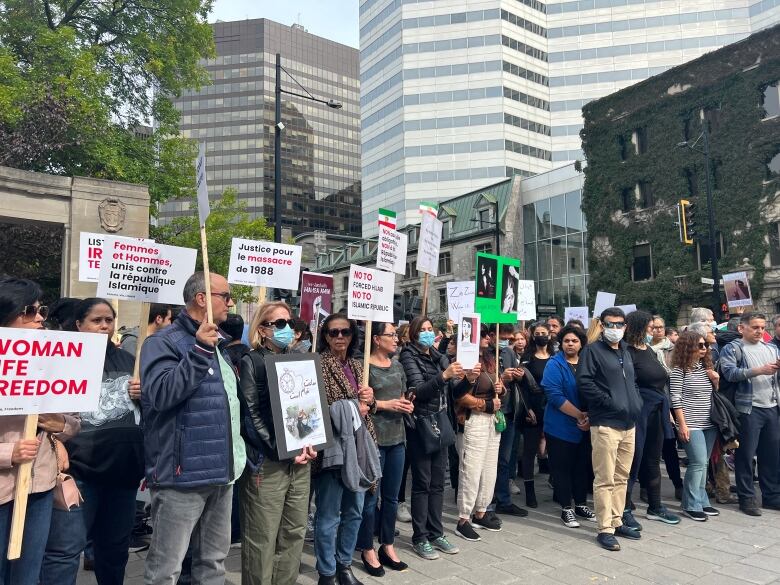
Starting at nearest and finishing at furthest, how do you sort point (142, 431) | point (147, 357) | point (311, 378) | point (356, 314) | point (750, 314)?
1. point (147, 357)
2. point (142, 431)
3. point (311, 378)
4. point (356, 314)
5. point (750, 314)

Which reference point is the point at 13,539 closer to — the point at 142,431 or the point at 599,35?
the point at 142,431

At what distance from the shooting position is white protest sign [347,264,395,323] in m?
5.00

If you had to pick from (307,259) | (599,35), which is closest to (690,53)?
(599,35)

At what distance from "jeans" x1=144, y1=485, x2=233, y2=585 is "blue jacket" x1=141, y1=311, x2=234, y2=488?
0.12 meters

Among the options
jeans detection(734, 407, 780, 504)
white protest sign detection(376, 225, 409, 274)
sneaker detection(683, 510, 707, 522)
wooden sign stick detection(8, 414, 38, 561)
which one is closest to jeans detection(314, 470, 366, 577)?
wooden sign stick detection(8, 414, 38, 561)

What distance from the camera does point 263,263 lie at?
272 inches

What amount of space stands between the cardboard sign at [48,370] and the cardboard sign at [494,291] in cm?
429

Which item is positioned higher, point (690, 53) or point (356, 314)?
point (690, 53)

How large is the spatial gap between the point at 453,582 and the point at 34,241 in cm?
1656

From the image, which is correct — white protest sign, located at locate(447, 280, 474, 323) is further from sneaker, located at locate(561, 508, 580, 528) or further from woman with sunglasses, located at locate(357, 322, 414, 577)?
sneaker, located at locate(561, 508, 580, 528)

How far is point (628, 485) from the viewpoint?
612 centimetres

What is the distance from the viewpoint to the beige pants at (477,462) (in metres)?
5.75

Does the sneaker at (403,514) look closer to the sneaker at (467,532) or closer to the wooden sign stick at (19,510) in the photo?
the sneaker at (467,532)

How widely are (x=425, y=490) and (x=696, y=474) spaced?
3.21 metres
